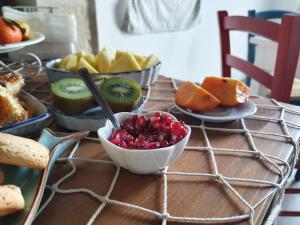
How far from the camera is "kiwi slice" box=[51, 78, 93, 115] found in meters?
0.51

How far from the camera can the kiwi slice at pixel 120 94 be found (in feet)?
1.70

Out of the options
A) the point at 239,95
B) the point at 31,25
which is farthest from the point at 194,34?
the point at 239,95

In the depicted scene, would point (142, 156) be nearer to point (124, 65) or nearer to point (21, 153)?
point (21, 153)

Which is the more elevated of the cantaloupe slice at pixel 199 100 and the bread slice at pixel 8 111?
the bread slice at pixel 8 111


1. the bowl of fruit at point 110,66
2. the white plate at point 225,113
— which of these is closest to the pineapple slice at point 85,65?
the bowl of fruit at point 110,66

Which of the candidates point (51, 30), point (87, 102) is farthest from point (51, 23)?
point (87, 102)

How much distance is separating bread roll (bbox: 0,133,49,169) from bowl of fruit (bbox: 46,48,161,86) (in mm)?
315

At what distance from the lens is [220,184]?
0.38 metres

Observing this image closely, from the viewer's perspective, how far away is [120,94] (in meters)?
0.53

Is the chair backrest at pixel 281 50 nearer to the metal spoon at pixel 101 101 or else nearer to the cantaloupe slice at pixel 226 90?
the cantaloupe slice at pixel 226 90

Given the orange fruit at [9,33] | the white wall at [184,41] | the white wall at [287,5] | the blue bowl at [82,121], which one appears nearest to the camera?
the blue bowl at [82,121]

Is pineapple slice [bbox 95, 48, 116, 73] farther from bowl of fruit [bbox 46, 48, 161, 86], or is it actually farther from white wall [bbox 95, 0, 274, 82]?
white wall [bbox 95, 0, 274, 82]

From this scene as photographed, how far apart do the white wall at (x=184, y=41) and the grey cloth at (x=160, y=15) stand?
0.04 m

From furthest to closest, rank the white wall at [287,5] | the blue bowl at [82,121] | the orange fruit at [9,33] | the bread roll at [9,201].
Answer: the white wall at [287,5], the orange fruit at [9,33], the blue bowl at [82,121], the bread roll at [9,201]
